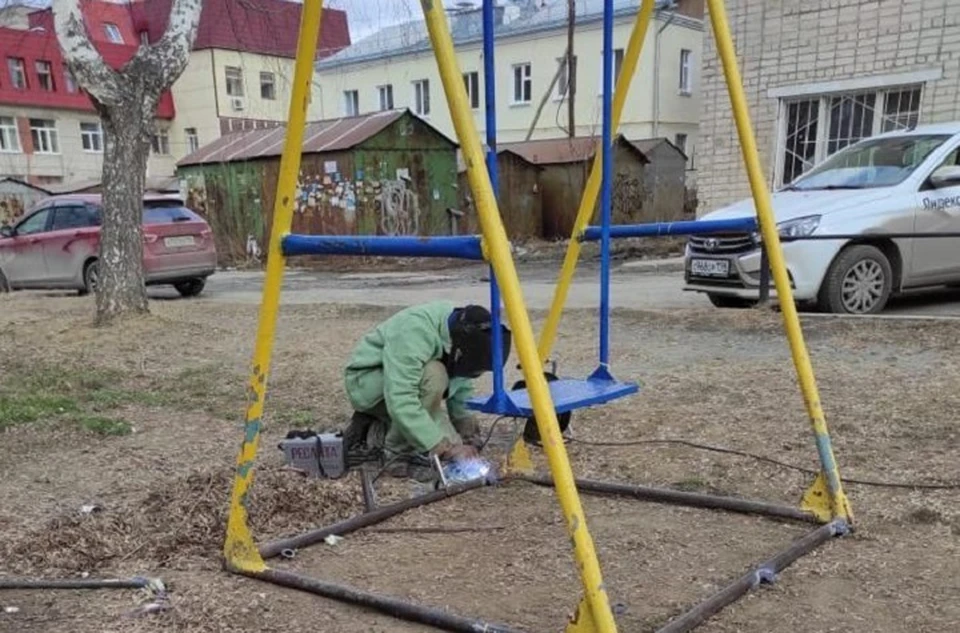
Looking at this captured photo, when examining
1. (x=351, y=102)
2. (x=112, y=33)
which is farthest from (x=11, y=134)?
(x=351, y=102)

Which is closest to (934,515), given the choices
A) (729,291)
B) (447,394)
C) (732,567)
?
(732,567)

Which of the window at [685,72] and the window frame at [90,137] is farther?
the window frame at [90,137]

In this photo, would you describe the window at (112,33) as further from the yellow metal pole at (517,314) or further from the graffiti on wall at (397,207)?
the yellow metal pole at (517,314)

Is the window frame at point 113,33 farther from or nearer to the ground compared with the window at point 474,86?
farther from the ground

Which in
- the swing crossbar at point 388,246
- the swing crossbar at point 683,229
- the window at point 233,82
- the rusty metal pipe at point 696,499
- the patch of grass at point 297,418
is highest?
the window at point 233,82

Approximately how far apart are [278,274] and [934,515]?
241 centimetres

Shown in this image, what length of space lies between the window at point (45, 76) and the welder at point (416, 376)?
39210 mm

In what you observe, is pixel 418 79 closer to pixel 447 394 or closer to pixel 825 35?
pixel 825 35

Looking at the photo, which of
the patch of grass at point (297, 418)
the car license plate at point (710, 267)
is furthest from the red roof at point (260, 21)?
the car license plate at point (710, 267)

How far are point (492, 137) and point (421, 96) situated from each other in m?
30.4

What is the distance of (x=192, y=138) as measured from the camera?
40219 millimetres

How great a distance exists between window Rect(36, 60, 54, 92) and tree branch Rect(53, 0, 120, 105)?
34045 mm

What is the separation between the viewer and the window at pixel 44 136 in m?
36.9

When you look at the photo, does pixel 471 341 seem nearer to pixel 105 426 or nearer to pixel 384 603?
pixel 384 603
